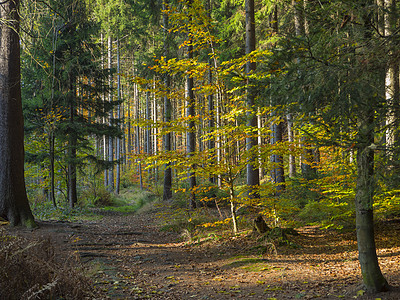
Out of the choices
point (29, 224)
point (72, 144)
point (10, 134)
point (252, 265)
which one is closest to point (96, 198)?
point (72, 144)

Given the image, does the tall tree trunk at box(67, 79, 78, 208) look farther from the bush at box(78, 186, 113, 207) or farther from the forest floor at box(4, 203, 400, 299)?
the forest floor at box(4, 203, 400, 299)

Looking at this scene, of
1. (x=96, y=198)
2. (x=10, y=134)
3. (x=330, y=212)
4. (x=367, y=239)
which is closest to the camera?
(x=367, y=239)

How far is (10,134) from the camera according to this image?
7.79 meters

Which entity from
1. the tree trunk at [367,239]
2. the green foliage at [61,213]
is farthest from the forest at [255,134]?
the green foliage at [61,213]

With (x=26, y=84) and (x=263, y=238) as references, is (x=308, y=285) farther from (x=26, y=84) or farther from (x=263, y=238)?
(x=26, y=84)

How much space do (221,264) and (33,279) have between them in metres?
3.84

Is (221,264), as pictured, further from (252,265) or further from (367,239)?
(367,239)

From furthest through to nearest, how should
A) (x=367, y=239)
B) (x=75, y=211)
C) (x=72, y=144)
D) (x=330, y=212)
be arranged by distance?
(x=72, y=144)
(x=75, y=211)
(x=330, y=212)
(x=367, y=239)

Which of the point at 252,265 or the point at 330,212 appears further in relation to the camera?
the point at 330,212

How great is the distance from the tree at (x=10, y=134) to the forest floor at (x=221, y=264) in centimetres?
64

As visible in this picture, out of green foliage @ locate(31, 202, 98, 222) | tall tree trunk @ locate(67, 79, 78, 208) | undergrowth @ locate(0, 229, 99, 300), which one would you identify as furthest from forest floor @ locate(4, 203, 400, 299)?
tall tree trunk @ locate(67, 79, 78, 208)

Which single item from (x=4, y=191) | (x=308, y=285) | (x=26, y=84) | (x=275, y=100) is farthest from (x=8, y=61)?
(x=26, y=84)

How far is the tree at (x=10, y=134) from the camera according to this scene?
768 centimetres

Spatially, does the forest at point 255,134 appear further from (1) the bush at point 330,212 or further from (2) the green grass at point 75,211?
(2) the green grass at point 75,211
